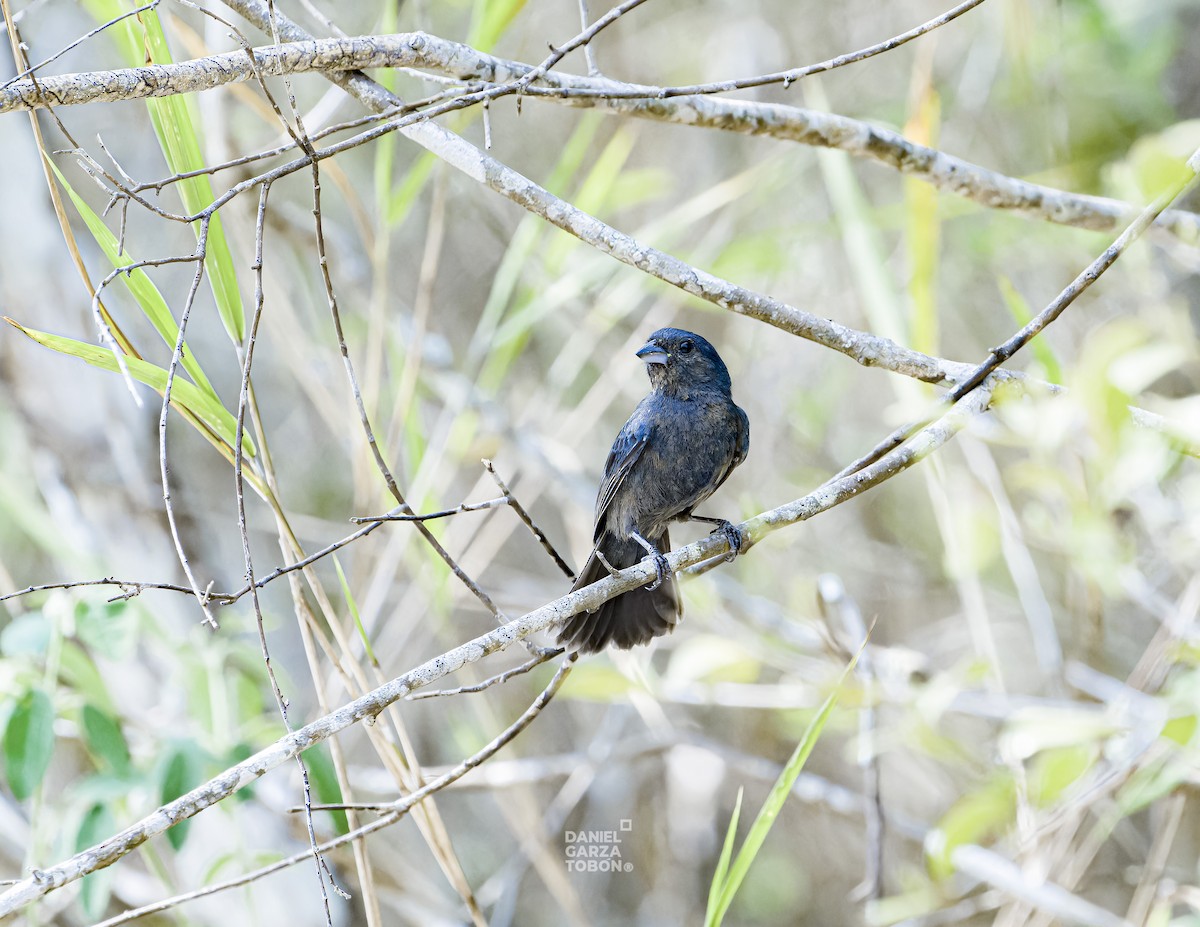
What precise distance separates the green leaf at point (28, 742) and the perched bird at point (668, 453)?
137 cm

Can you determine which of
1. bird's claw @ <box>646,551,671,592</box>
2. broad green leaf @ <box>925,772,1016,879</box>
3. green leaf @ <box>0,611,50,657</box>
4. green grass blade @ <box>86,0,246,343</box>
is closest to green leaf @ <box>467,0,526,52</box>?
green grass blade @ <box>86,0,246,343</box>

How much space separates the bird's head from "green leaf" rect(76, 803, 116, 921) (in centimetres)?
195

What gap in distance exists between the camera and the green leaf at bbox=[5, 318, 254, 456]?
177cm

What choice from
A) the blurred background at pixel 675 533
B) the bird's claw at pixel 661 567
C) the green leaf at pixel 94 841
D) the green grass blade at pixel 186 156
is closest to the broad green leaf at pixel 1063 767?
the blurred background at pixel 675 533

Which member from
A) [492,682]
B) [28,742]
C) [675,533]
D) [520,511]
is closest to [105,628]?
[28,742]

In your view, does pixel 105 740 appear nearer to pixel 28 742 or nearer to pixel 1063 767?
pixel 28 742

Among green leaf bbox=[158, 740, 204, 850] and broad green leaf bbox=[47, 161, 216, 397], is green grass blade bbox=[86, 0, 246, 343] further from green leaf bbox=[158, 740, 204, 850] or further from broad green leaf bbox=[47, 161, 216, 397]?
green leaf bbox=[158, 740, 204, 850]

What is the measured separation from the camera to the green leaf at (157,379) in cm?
177

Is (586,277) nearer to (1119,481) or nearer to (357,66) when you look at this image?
(357,66)

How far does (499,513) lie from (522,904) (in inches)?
103

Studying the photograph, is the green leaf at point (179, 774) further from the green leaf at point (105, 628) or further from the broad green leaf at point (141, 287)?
the broad green leaf at point (141, 287)

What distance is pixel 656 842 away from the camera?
215 inches

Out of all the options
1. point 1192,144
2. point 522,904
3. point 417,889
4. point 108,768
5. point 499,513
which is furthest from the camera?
point 522,904

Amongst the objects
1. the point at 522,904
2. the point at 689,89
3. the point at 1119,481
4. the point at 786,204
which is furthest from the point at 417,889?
the point at 786,204
